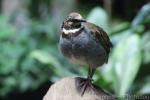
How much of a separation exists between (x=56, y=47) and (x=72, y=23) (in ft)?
10.1

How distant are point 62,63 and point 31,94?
108 cm

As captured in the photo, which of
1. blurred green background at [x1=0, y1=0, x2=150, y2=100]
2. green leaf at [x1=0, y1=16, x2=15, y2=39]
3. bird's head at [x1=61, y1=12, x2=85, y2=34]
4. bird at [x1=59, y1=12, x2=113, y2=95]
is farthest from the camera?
green leaf at [x1=0, y1=16, x2=15, y2=39]

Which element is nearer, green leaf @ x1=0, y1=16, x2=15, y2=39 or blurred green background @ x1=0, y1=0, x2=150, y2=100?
blurred green background @ x1=0, y1=0, x2=150, y2=100

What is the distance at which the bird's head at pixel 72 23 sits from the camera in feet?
7.27

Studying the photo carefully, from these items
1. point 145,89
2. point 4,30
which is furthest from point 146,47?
point 4,30

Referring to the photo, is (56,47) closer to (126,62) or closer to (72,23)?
(126,62)

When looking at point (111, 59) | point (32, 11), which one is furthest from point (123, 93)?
point (32, 11)

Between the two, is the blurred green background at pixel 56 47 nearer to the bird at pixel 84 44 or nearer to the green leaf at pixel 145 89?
the green leaf at pixel 145 89

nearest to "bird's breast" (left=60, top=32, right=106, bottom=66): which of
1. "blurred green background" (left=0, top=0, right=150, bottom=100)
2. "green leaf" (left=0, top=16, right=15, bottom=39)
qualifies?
"blurred green background" (left=0, top=0, right=150, bottom=100)

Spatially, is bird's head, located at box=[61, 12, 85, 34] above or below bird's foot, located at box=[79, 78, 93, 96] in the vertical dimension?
above

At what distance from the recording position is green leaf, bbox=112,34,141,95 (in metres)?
3.75

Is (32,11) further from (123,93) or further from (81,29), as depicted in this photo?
(81,29)

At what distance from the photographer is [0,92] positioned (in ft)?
→ 17.2

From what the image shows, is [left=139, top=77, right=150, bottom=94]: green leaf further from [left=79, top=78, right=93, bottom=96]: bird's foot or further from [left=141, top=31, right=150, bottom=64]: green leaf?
[left=79, top=78, right=93, bottom=96]: bird's foot
